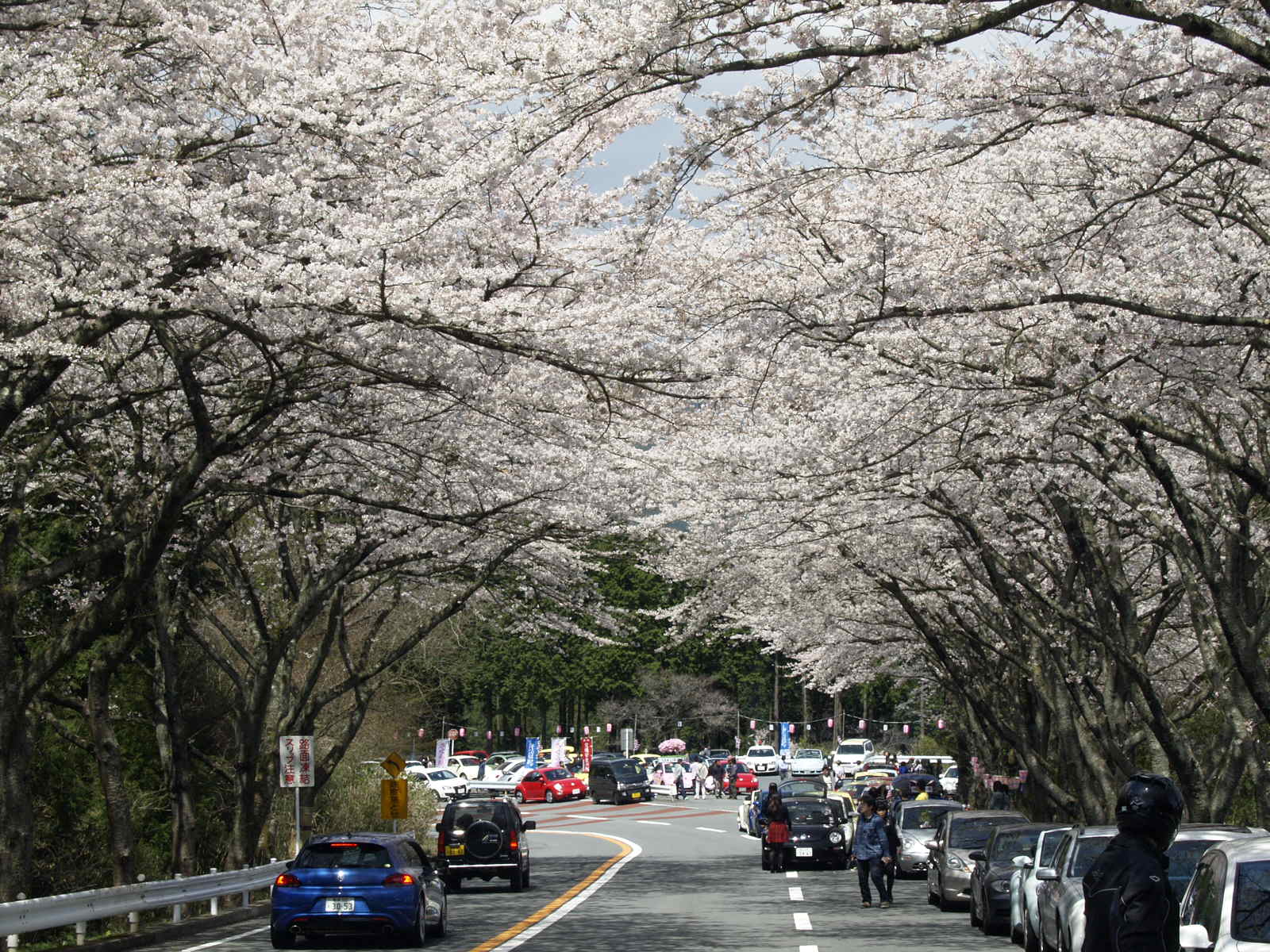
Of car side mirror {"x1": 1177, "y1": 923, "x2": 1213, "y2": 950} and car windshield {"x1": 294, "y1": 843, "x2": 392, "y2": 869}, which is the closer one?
car side mirror {"x1": 1177, "y1": 923, "x2": 1213, "y2": 950}

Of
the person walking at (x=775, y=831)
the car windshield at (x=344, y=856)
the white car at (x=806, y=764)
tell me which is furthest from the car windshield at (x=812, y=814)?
the white car at (x=806, y=764)

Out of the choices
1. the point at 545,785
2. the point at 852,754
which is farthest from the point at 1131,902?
the point at 852,754

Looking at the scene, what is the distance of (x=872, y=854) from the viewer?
2309cm

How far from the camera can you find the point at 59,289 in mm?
12672

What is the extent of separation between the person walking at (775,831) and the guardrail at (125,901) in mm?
10556

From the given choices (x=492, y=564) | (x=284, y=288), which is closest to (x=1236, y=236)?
(x=284, y=288)

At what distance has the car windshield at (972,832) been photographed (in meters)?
23.8

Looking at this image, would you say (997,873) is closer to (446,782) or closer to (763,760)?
(446,782)

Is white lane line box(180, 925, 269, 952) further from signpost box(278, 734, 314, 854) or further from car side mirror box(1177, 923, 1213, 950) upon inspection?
car side mirror box(1177, 923, 1213, 950)

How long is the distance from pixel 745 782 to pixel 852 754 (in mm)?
15865

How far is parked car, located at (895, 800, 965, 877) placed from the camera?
101 ft

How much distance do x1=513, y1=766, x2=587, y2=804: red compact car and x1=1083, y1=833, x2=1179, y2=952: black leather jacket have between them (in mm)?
67628

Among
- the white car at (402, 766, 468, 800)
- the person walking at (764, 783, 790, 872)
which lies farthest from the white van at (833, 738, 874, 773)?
the person walking at (764, 783, 790, 872)

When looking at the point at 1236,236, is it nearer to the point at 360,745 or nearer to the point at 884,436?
the point at 884,436
